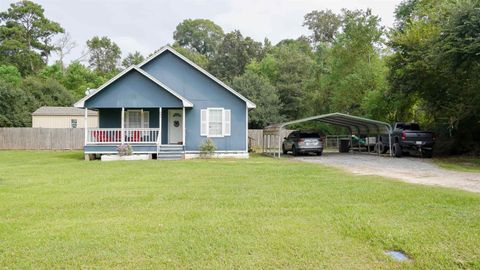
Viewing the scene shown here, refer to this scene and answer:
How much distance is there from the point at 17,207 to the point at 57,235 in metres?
2.53

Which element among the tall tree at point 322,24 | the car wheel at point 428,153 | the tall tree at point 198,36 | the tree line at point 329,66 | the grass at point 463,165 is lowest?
the grass at point 463,165

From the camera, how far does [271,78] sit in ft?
148

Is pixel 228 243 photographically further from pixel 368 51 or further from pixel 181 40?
pixel 181 40

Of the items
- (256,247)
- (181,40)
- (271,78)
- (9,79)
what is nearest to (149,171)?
(256,247)

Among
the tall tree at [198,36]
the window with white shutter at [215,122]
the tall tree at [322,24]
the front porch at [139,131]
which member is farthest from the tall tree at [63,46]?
the window with white shutter at [215,122]

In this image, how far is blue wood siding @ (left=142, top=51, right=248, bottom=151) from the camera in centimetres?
2062

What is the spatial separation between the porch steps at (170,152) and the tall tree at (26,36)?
1612 inches

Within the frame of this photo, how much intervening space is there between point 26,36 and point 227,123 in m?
44.8

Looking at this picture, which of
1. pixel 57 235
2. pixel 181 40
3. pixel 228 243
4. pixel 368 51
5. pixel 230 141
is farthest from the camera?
pixel 181 40

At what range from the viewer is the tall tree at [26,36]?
49719 mm

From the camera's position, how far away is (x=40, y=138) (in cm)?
3028

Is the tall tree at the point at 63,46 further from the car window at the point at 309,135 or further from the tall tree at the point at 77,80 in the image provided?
the car window at the point at 309,135

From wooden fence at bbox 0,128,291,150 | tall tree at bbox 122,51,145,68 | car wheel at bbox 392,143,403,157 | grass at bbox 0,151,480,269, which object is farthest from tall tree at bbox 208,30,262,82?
grass at bbox 0,151,480,269

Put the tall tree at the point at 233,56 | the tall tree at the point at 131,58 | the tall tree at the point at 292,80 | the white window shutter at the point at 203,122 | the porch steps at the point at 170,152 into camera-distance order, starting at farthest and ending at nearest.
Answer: the tall tree at the point at 131,58 < the tall tree at the point at 233,56 < the tall tree at the point at 292,80 < the white window shutter at the point at 203,122 < the porch steps at the point at 170,152
